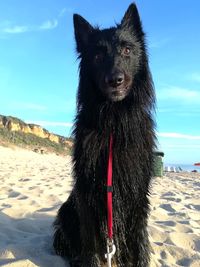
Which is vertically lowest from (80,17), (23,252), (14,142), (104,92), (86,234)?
(23,252)

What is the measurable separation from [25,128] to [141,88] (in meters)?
47.6

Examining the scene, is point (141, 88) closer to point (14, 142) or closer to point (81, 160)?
point (81, 160)

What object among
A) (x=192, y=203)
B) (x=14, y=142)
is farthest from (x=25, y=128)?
(x=192, y=203)

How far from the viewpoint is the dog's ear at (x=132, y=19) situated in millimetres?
3597

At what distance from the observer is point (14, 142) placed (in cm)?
3909

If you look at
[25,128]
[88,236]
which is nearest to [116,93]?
[88,236]

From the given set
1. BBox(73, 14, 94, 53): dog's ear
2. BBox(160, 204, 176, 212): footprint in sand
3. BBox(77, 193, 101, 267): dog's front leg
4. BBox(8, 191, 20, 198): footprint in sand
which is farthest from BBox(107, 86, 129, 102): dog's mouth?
BBox(8, 191, 20, 198): footprint in sand

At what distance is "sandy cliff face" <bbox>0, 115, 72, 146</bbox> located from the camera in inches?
1845

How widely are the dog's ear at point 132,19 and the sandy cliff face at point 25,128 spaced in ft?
140

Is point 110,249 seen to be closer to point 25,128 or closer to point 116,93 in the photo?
point 116,93

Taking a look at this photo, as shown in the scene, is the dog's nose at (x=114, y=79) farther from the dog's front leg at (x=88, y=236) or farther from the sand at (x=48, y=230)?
the sand at (x=48, y=230)

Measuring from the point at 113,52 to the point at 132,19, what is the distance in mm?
522

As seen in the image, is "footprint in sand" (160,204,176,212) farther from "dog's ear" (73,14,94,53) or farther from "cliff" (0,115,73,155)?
"cliff" (0,115,73,155)

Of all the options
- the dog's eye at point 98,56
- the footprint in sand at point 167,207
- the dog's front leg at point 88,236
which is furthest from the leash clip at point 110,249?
the footprint in sand at point 167,207
